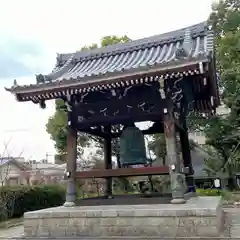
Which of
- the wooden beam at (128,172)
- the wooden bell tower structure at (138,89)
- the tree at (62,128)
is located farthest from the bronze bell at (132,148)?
the tree at (62,128)

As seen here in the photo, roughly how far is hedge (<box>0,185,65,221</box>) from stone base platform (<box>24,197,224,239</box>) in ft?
24.8

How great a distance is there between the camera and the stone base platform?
288 inches

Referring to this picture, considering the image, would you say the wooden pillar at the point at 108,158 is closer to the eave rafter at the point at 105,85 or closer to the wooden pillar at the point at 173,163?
the eave rafter at the point at 105,85

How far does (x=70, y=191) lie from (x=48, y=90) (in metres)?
2.66

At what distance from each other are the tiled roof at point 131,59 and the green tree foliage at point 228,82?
45.9ft

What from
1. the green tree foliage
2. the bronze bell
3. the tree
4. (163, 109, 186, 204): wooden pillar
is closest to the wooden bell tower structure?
(163, 109, 186, 204): wooden pillar

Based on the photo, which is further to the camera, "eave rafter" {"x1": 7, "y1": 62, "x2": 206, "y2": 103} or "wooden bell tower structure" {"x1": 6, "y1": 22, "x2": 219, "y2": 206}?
"wooden bell tower structure" {"x1": 6, "y1": 22, "x2": 219, "y2": 206}

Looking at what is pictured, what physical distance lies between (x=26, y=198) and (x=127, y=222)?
11.0 m

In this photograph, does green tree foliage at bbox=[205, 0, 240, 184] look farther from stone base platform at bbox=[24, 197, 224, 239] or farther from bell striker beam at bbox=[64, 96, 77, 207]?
stone base platform at bbox=[24, 197, 224, 239]

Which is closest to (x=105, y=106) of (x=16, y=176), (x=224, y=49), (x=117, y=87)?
(x=117, y=87)

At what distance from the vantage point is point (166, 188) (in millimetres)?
26641

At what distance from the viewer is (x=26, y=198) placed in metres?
17.5

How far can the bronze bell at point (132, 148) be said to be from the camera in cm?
940

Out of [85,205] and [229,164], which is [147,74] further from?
[229,164]
